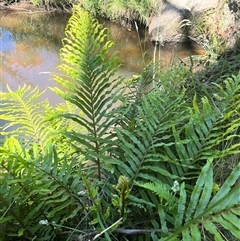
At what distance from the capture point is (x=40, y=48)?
4.40 metres

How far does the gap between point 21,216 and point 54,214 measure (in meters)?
0.08

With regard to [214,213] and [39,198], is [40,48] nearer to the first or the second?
[39,198]

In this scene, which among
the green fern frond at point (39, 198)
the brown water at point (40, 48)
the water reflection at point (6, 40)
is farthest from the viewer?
the water reflection at point (6, 40)

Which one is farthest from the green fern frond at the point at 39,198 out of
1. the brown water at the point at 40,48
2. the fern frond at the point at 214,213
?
the brown water at the point at 40,48

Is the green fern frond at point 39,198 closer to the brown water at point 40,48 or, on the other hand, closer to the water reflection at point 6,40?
the brown water at point 40,48

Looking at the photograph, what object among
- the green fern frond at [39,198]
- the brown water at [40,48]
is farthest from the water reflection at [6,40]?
the green fern frond at [39,198]

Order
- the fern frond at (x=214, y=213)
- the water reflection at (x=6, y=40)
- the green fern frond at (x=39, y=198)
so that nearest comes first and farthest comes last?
1. the fern frond at (x=214, y=213)
2. the green fern frond at (x=39, y=198)
3. the water reflection at (x=6, y=40)

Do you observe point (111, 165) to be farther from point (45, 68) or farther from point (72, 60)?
point (45, 68)

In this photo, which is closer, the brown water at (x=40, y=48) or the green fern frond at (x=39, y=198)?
the green fern frond at (x=39, y=198)

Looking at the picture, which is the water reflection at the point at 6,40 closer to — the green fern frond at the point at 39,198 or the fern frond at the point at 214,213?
the green fern frond at the point at 39,198

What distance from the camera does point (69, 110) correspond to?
56.4 inches

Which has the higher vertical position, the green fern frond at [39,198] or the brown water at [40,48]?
the brown water at [40,48]

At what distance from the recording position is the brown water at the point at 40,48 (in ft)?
12.0

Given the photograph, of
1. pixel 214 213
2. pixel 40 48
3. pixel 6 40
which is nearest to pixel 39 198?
pixel 214 213
